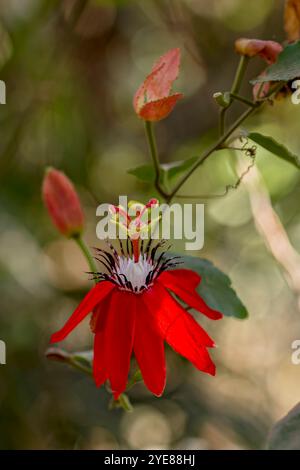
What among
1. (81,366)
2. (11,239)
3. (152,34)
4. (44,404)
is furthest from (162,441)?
(152,34)

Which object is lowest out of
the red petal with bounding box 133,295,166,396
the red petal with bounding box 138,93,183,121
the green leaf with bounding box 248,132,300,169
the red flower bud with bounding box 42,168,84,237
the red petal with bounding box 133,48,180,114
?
the red petal with bounding box 133,295,166,396

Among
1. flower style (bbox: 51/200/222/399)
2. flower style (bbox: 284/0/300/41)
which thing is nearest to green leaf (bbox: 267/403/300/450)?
flower style (bbox: 51/200/222/399)

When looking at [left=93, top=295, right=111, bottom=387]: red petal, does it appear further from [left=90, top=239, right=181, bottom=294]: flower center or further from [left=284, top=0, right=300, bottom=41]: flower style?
[left=284, top=0, right=300, bottom=41]: flower style

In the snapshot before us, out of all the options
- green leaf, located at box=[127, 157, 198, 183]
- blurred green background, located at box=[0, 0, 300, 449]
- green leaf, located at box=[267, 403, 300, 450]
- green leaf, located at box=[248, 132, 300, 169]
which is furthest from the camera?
blurred green background, located at box=[0, 0, 300, 449]

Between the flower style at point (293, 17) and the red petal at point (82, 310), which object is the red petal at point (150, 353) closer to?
the red petal at point (82, 310)

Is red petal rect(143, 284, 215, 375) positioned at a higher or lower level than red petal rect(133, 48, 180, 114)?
lower

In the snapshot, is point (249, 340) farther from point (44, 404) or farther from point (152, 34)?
point (152, 34)

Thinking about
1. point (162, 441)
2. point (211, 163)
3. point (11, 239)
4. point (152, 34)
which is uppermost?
point (152, 34)
